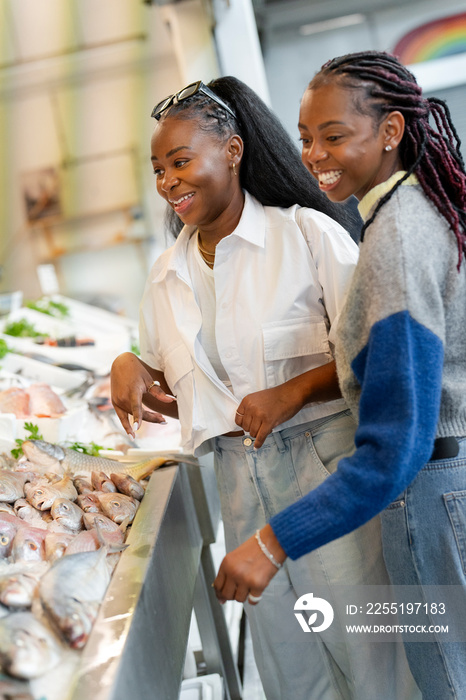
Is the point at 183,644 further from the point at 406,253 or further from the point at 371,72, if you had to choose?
the point at 371,72

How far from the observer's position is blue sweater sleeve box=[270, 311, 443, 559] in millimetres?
1036

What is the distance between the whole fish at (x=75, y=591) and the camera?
117 centimetres

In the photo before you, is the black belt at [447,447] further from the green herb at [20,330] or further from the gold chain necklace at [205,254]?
the green herb at [20,330]

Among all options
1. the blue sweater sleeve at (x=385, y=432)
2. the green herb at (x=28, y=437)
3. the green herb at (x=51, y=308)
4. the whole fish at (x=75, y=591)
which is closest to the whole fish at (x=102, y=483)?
the green herb at (x=28, y=437)

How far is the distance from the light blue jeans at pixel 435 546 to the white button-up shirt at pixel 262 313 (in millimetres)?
423

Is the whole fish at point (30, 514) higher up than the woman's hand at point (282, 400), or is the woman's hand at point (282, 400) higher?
the woman's hand at point (282, 400)

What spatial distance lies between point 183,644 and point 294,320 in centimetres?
80

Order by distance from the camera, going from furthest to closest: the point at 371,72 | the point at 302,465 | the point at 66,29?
the point at 66,29, the point at 302,465, the point at 371,72

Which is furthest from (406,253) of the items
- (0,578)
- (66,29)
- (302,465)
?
(66,29)

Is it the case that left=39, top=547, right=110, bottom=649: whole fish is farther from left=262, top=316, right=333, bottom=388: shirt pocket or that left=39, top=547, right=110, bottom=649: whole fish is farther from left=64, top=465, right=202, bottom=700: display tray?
left=262, top=316, right=333, bottom=388: shirt pocket

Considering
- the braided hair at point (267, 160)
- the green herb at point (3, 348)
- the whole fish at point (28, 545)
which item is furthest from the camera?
the green herb at point (3, 348)

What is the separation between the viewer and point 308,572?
5.60 ft

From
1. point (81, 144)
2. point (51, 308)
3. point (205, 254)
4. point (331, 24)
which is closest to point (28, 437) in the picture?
point (205, 254)

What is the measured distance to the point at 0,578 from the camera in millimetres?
1312
